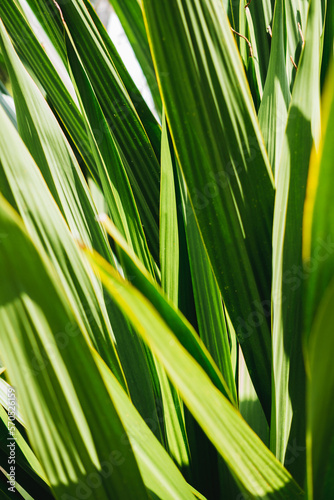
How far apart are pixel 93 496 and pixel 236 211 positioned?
0.18 meters

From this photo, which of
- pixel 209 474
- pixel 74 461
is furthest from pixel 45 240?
pixel 209 474

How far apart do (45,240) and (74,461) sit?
114 mm

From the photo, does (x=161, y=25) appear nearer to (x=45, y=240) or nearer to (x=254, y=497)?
(x=45, y=240)

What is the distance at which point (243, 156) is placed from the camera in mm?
252

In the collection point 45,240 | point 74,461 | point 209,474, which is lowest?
point 209,474

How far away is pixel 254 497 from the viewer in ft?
0.63

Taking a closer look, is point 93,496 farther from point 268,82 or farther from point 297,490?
point 268,82

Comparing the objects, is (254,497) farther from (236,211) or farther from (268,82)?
(268,82)

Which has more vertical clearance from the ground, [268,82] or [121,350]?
[268,82]

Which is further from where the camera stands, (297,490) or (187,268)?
(187,268)

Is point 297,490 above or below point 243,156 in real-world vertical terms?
below

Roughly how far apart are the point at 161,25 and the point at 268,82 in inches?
6.5

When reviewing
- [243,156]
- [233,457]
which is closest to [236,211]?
[243,156]

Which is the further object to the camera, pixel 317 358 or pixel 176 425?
pixel 176 425
